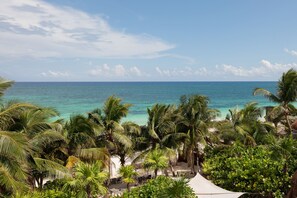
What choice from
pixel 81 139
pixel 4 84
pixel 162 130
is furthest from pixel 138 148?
pixel 4 84

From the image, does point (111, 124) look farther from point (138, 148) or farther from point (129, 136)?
point (138, 148)

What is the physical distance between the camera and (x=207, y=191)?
610 inches

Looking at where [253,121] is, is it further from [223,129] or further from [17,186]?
[17,186]

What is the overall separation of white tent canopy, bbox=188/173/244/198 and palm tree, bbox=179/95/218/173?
21.1ft

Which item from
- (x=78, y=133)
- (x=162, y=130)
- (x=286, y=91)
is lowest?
(x=162, y=130)

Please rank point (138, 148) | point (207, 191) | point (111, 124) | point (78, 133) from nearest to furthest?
point (207, 191), point (78, 133), point (111, 124), point (138, 148)

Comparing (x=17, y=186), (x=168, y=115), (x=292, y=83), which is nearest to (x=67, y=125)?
(x=17, y=186)

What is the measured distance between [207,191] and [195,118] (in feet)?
26.5

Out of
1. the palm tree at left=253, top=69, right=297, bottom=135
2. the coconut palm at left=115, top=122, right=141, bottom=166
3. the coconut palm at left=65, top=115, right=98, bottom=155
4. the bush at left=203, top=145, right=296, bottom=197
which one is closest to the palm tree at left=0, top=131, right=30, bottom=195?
the coconut palm at left=65, top=115, right=98, bottom=155

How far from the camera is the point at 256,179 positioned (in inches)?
671

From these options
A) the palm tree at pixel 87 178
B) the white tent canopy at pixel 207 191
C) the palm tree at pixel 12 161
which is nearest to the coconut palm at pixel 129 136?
the white tent canopy at pixel 207 191

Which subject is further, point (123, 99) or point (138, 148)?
point (123, 99)

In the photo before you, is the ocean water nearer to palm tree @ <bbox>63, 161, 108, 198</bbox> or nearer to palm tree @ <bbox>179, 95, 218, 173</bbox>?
palm tree @ <bbox>179, 95, 218, 173</bbox>

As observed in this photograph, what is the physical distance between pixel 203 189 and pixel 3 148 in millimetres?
9849
